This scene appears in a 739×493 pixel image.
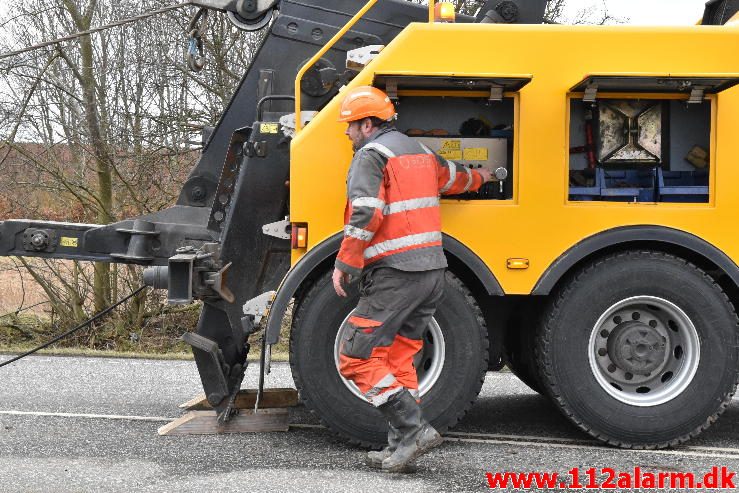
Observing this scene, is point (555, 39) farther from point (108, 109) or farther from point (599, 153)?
point (108, 109)

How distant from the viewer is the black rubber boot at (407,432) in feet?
15.2

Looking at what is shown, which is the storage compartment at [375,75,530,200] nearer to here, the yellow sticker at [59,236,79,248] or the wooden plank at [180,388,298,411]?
the wooden plank at [180,388,298,411]

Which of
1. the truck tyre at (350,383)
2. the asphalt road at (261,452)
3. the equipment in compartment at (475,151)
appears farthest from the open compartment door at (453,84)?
the asphalt road at (261,452)

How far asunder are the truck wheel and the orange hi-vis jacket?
853mm

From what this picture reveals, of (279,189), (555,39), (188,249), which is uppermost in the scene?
(555,39)

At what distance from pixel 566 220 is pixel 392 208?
37.9 inches

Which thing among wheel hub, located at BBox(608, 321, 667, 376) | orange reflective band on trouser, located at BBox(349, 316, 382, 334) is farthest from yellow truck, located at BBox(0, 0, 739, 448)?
orange reflective band on trouser, located at BBox(349, 316, 382, 334)

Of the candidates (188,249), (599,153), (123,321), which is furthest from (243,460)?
(123,321)

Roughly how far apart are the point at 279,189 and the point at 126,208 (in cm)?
683

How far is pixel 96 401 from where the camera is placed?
648 centimetres

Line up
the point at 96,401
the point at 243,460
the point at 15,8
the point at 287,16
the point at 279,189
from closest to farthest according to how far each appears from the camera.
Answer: the point at 243,460 → the point at 279,189 → the point at 287,16 → the point at 96,401 → the point at 15,8

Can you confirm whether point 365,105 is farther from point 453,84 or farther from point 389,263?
point 389,263

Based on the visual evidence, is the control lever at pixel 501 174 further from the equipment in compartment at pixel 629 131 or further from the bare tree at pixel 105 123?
the bare tree at pixel 105 123

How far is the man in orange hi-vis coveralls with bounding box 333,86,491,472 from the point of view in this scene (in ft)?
15.2
